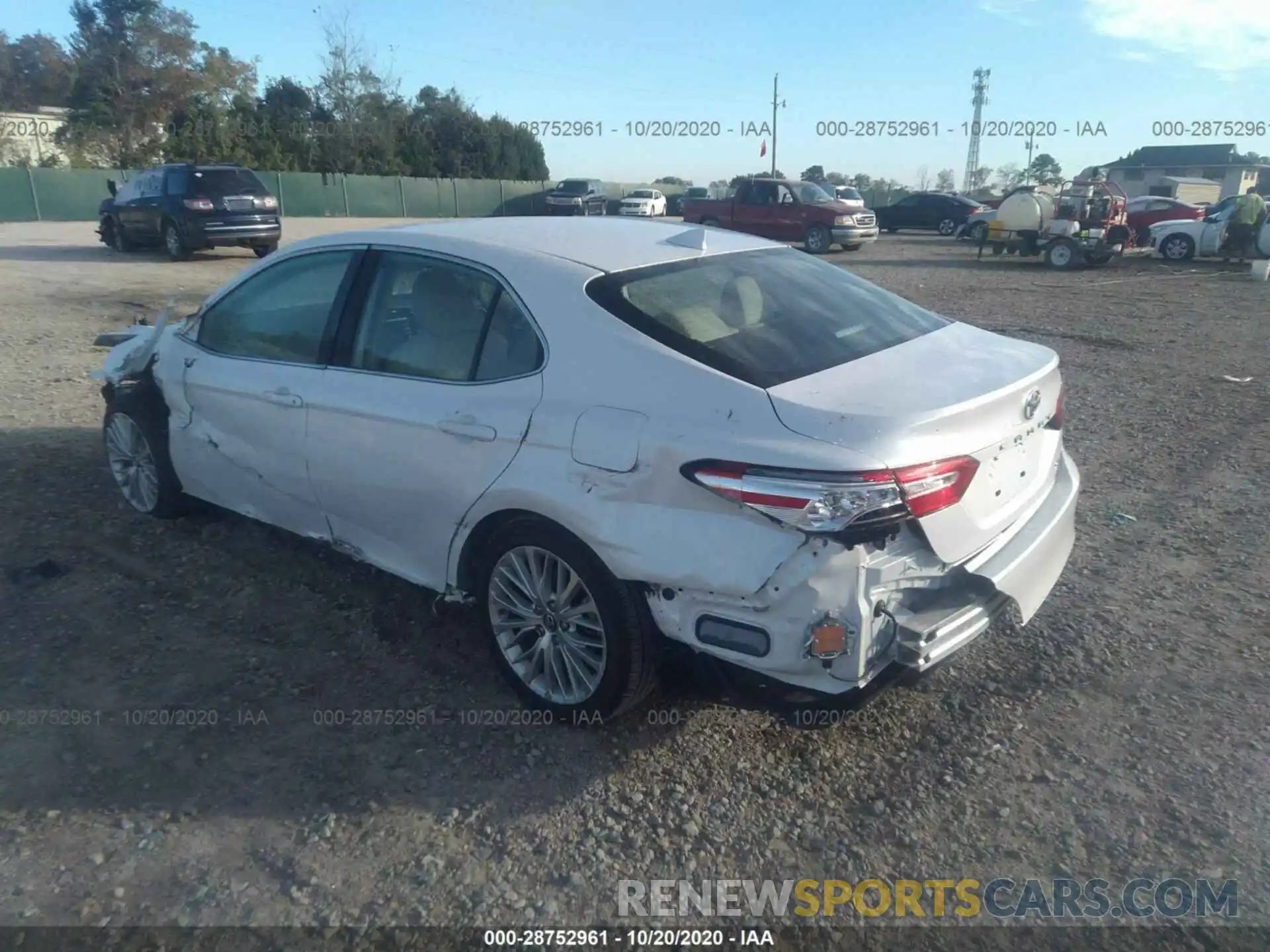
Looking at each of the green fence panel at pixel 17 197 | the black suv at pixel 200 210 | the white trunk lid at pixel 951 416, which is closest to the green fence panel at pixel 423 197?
the green fence panel at pixel 17 197

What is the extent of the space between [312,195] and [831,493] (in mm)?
41421

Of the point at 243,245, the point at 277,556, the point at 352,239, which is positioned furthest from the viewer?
the point at 243,245

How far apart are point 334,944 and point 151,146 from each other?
50095 millimetres

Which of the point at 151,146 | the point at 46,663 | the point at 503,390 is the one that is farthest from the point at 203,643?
the point at 151,146

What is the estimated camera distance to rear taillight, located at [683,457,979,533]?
2.51 metres

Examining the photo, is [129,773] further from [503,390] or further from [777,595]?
[777,595]

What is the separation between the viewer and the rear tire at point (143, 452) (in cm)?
478

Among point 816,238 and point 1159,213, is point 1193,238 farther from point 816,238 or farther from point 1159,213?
point 816,238

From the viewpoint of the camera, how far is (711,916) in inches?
99.1

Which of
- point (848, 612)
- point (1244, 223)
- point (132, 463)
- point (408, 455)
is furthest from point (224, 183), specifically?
point (1244, 223)

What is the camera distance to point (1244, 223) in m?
20.3

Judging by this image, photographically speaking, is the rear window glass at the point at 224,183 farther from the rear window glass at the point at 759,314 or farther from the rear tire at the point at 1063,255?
the rear window glass at the point at 759,314

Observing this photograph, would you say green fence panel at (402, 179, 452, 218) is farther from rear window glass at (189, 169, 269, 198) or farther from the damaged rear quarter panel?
the damaged rear quarter panel

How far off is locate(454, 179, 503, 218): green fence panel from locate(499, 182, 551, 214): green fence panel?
36cm
